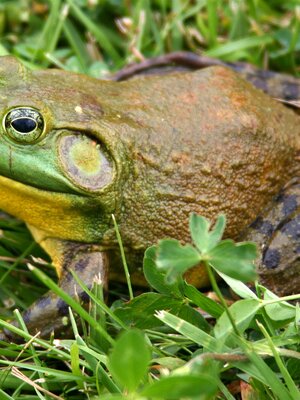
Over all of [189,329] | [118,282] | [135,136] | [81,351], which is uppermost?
[135,136]

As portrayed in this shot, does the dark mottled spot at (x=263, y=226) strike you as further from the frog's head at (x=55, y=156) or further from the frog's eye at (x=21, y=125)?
the frog's eye at (x=21, y=125)

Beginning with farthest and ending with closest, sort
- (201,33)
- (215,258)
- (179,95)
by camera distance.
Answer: (201,33), (179,95), (215,258)

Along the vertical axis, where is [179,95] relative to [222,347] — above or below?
above

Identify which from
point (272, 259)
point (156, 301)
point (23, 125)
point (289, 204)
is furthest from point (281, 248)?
point (23, 125)

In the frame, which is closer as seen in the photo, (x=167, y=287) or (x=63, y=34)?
(x=167, y=287)

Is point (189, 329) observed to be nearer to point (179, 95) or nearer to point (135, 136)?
point (135, 136)

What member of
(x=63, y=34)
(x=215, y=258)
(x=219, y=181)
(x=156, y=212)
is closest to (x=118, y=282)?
(x=156, y=212)
